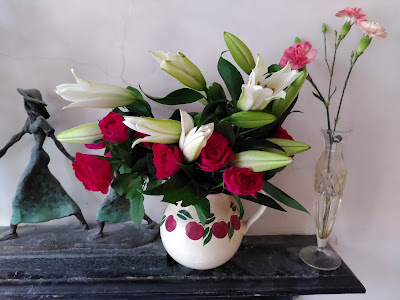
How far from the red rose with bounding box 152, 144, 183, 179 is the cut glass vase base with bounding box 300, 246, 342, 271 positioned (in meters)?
0.41

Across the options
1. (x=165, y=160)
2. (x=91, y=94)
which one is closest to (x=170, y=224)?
(x=165, y=160)

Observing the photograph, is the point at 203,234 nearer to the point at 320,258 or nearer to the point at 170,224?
the point at 170,224

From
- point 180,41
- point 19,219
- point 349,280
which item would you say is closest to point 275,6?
point 180,41

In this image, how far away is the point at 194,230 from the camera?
61cm

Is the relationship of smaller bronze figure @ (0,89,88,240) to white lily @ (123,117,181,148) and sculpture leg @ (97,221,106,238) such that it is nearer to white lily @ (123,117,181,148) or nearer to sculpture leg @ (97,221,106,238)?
sculpture leg @ (97,221,106,238)

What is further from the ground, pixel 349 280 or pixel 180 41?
pixel 180 41

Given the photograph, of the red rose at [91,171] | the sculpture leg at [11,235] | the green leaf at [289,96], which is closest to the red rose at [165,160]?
the red rose at [91,171]

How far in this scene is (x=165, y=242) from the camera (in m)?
0.65

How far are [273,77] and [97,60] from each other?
1.34 ft

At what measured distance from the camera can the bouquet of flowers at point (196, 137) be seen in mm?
514

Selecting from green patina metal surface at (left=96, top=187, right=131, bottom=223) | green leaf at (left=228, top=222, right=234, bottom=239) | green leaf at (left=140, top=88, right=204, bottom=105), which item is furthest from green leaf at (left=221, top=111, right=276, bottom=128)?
green patina metal surface at (left=96, top=187, right=131, bottom=223)

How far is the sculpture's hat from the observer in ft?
2.13

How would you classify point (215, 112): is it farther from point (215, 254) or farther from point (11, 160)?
point (11, 160)

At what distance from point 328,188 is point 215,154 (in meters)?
0.33
